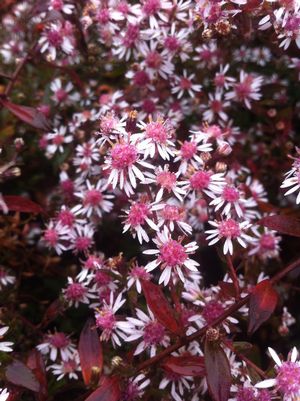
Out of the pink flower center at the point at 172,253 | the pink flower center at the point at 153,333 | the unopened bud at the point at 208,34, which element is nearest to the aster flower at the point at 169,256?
the pink flower center at the point at 172,253

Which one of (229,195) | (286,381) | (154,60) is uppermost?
(154,60)

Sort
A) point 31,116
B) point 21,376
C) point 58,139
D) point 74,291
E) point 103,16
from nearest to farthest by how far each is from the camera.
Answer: point 21,376
point 74,291
point 31,116
point 103,16
point 58,139

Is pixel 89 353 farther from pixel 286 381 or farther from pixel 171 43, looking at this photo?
pixel 171 43

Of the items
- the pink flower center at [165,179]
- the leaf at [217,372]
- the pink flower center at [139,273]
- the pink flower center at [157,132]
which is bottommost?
the leaf at [217,372]

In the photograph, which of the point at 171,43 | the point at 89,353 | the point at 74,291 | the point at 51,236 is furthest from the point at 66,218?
the point at 171,43

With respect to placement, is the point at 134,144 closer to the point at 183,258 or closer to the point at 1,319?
the point at 183,258

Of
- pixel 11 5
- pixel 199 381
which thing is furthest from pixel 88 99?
pixel 199 381

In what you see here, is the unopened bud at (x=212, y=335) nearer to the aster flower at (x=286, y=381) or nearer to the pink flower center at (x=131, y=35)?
the aster flower at (x=286, y=381)
